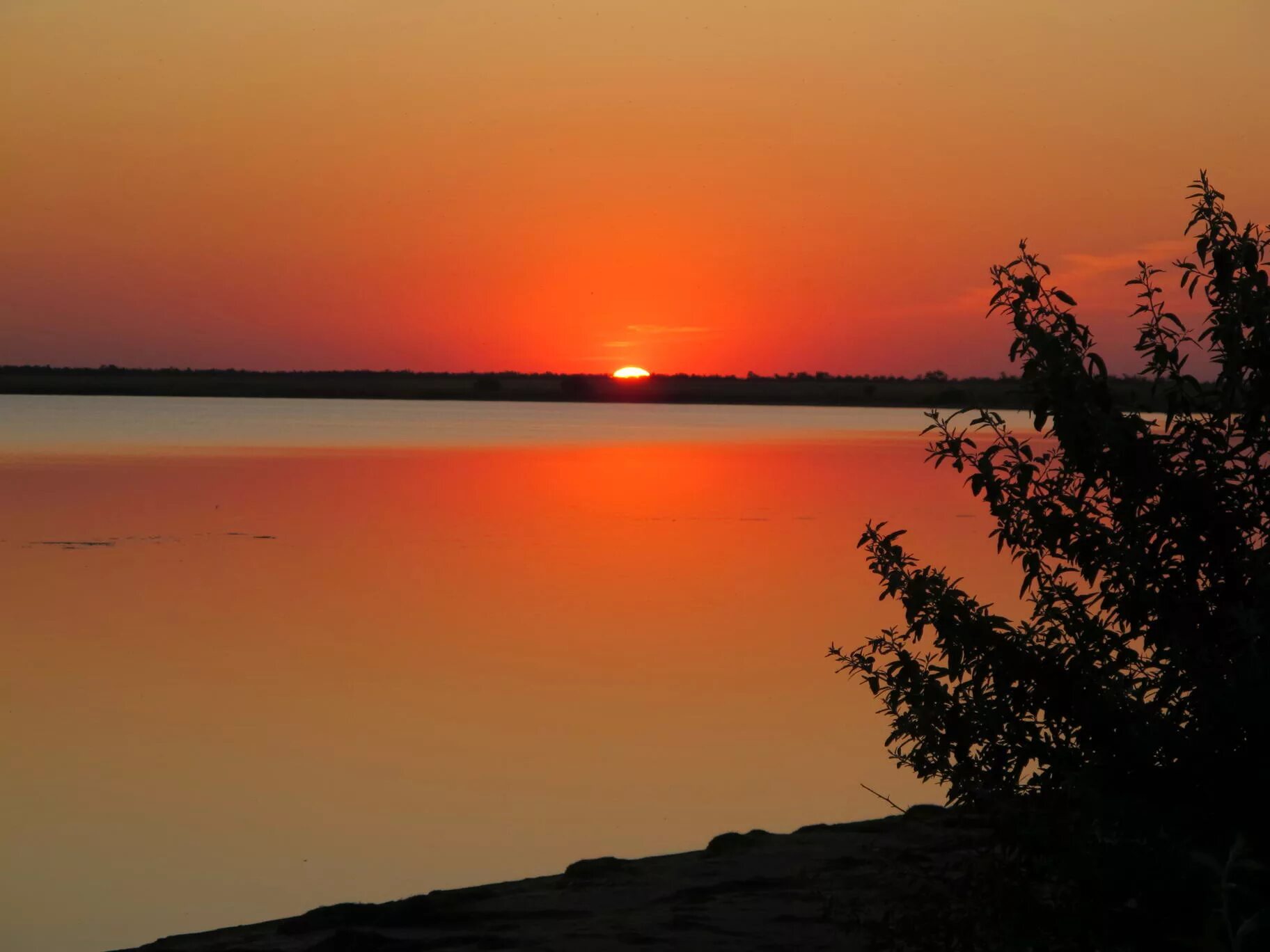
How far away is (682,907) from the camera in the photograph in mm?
6777

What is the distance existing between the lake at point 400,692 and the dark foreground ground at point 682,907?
0.65 metres

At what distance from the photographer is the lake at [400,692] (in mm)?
8070

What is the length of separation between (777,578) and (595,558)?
317 cm

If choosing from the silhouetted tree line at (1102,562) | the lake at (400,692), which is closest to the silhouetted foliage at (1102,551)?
the silhouetted tree line at (1102,562)

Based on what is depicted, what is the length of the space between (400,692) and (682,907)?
5.37m

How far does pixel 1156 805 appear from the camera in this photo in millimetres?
4535

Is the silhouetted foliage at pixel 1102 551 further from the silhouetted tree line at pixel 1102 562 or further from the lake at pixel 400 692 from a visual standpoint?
the lake at pixel 400 692

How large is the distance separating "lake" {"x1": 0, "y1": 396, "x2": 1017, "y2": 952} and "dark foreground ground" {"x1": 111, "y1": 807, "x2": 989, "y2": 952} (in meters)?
0.65

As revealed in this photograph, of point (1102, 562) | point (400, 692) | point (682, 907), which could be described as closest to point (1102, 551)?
point (1102, 562)

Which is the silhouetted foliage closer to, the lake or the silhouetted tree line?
the silhouetted tree line

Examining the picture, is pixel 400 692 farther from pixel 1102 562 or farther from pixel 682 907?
pixel 1102 562

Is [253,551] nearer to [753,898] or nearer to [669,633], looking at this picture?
[669,633]

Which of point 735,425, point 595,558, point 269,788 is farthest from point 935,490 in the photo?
point 735,425

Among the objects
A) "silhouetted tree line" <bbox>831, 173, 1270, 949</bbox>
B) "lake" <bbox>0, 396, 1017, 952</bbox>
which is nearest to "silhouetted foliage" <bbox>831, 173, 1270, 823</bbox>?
"silhouetted tree line" <bbox>831, 173, 1270, 949</bbox>
